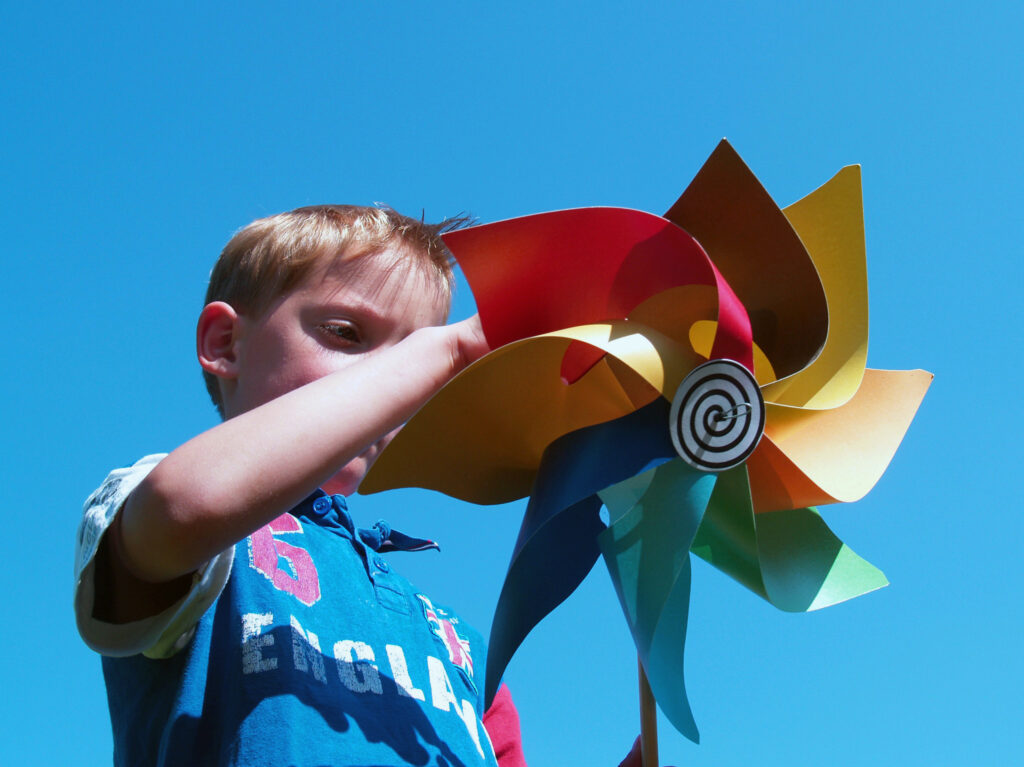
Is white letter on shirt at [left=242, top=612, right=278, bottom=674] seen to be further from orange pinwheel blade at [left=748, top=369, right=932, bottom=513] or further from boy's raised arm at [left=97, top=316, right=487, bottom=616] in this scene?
orange pinwheel blade at [left=748, top=369, right=932, bottom=513]

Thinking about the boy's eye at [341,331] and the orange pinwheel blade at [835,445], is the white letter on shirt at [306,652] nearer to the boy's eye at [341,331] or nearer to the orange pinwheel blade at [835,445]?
the boy's eye at [341,331]

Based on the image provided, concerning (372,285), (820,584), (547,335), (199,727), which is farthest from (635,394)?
(199,727)

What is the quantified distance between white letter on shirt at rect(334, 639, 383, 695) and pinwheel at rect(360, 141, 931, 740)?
177 millimetres

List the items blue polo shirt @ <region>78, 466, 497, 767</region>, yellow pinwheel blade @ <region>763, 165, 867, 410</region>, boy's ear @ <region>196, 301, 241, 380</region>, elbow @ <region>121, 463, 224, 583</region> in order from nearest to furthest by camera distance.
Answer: elbow @ <region>121, 463, 224, 583</region> < blue polo shirt @ <region>78, 466, 497, 767</region> < yellow pinwheel blade @ <region>763, 165, 867, 410</region> < boy's ear @ <region>196, 301, 241, 380</region>

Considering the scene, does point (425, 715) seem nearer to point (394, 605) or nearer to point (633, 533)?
point (394, 605)

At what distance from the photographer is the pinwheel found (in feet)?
4.62

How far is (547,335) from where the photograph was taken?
→ 55.7 inches

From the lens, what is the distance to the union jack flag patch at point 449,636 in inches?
70.1

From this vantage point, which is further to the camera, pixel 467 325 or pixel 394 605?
pixel 394 605

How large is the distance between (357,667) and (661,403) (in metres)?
0.58

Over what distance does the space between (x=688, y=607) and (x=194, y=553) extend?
2.36 feet

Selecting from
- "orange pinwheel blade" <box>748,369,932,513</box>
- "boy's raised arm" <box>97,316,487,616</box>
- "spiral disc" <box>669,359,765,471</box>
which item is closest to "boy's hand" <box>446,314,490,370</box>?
"boy's raised arm" <box>97,316,487,616</box>

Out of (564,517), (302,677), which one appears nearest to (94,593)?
(302,677)

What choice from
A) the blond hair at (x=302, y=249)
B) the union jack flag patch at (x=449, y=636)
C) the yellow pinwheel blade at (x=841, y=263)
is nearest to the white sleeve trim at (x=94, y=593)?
the union jack flag patch at (x=449, y=636)
